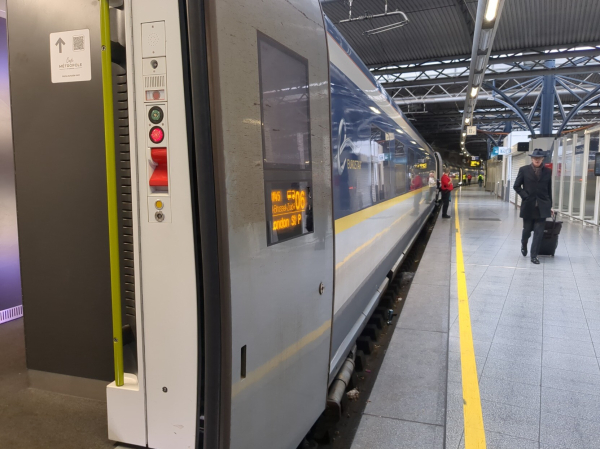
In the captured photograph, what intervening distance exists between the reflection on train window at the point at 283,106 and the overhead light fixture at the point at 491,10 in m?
5.59

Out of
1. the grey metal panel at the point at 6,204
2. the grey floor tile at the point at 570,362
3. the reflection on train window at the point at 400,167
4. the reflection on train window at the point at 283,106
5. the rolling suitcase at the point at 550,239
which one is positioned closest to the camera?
the reflection on train window at the point at 283,106

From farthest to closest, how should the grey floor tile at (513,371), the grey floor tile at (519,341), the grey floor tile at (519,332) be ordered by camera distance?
the grey floor tile at (519,332) → the grey floor tile at (519,341) → the grey floor tile at (513,371)

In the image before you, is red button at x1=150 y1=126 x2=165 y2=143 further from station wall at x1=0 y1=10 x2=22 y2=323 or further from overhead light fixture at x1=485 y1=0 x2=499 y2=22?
overhead light fixture at x1=485 y1=0 x2=499 y2=22

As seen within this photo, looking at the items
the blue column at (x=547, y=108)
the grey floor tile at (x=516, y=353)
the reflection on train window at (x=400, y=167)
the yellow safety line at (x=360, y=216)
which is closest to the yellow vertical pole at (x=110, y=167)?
the yellow safety line at (x=360, y=216)

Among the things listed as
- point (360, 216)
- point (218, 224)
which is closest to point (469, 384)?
point (360, 216)

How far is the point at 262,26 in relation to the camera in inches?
75.8

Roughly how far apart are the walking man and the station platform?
0.94m

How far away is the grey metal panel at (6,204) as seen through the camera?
4465mm

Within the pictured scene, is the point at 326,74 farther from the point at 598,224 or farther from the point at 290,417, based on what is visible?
the point at 598,224

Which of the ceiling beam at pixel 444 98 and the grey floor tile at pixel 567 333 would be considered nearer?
the grey floor tile at pixel 567 333

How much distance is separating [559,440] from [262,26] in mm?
2976

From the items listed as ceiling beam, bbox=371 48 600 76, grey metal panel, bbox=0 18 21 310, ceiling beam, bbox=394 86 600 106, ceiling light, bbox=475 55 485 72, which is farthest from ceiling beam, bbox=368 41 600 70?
grey metal panel, bbox=0 18 21 310

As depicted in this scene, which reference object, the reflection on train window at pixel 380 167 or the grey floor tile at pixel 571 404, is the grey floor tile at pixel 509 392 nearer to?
the grey floor tile at pixel 571 404

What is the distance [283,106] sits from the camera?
2.10 m
